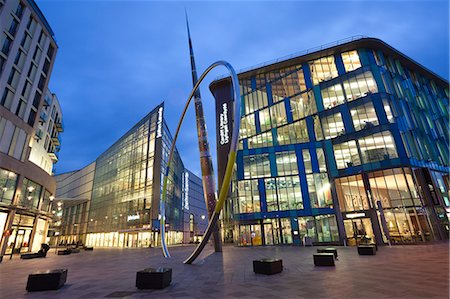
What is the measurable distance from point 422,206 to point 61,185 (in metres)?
108

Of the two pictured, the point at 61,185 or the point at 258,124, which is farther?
the point at 61,185

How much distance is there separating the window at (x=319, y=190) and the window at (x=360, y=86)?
1440cm

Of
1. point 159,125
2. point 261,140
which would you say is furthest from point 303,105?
point 159,125

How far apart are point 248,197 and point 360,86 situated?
89.5 ft

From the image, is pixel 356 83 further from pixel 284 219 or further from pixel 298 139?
pixel 284 219

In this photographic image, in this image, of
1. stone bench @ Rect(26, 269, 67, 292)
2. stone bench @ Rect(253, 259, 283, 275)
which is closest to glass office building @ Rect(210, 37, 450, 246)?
stone bench @ Rect(253, 259, 283, 275)

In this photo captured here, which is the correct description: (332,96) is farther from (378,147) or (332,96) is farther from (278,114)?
(378,147)

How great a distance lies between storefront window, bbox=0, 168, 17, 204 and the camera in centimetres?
2823

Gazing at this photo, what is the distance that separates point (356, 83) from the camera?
41250mm

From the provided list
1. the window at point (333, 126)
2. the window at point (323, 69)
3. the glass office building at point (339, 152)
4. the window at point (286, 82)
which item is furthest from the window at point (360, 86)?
the window at point (286, 82)

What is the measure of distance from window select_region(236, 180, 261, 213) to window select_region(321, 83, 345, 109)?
19.5 metres

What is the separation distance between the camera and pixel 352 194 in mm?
38188

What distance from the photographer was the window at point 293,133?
1821 inches

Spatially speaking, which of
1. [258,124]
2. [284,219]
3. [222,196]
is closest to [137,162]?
[258,124]
